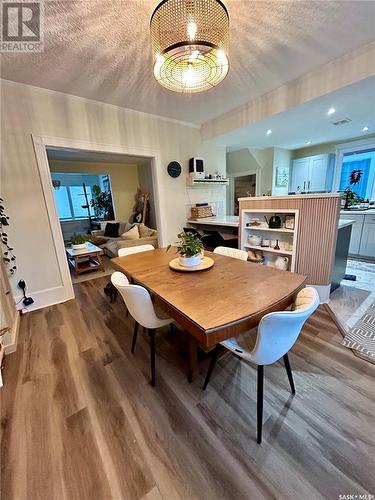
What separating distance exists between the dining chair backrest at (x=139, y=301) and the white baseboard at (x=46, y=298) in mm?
1941

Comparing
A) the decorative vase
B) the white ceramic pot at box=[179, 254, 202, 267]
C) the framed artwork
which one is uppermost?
the framed artwork

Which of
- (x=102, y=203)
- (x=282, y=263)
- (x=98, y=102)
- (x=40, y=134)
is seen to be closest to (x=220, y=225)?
(x=282, y=263)

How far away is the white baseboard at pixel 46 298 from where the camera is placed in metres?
2.70

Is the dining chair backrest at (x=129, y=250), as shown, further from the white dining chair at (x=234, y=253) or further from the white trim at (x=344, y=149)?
the white trim at (x=344, y=149)

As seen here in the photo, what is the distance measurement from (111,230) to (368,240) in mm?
5882

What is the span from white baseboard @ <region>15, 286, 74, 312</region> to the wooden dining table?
160 cm

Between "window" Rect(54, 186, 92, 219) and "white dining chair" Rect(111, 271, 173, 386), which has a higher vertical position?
"window" Rect(54, 186, 92, 219)

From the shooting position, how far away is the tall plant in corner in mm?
2349

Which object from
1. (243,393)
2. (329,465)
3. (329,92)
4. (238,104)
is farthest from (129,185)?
(329,465)

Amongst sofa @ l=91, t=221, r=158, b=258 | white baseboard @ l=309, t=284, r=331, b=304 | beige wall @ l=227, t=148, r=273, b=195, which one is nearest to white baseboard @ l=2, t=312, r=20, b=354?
sofa @ l=91, t=221, r=158, b=258

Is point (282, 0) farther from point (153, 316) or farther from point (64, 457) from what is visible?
point (64, 457)

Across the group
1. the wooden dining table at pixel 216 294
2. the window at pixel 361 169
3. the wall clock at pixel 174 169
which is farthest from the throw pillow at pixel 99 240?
the window at pixel 361 169

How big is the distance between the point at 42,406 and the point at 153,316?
1.00 m

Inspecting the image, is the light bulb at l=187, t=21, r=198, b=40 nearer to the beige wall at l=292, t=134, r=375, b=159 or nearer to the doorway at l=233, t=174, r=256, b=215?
the doorway at l=233, t=174, r=256, b=215
